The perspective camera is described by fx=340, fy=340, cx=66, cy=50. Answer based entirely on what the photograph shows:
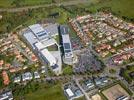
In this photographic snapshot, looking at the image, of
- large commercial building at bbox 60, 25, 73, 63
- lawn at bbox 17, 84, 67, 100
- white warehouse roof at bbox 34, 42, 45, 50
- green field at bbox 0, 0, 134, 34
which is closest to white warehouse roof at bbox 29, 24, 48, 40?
white warehouse roof at bbox 34, 42, 45, 50

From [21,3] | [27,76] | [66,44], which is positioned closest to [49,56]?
[66,44]

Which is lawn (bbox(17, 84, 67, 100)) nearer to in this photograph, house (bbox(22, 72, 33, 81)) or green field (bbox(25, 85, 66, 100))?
green field (bbox(25, 85, 66, 100))

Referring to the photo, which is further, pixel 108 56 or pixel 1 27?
pixel 1 27

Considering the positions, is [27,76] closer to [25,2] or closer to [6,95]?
[6,95]

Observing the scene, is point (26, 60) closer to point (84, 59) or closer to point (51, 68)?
point (51, 68)

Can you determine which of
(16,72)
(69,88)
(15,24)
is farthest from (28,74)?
(15,24)

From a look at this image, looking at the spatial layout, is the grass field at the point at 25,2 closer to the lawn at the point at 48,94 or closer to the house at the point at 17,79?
the house at the point at 17,79
